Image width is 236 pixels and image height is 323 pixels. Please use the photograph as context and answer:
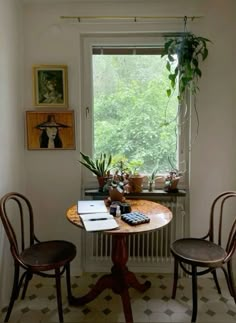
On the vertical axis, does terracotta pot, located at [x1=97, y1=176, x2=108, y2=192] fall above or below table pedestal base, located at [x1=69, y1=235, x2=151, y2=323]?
above

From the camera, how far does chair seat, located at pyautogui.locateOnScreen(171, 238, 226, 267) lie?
6.52ft

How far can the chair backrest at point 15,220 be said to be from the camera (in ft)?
6.48

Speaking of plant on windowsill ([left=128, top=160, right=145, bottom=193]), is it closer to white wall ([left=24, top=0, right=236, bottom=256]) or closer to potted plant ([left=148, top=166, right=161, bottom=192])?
potted plant ([left=148, top=166, right=161, bottom=192])

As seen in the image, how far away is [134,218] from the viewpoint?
6.45 ft

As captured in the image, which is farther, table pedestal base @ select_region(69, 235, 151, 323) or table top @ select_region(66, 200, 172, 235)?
table pedestal base @ select_region(69, 235, 151, 323)

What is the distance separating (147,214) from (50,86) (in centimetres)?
131

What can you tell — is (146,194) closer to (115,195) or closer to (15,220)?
(115,195)

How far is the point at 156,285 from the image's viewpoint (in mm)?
2508

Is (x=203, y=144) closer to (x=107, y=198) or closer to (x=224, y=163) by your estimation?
(x=224, y=163)

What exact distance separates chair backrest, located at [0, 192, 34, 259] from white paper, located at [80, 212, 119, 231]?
47 centimetres

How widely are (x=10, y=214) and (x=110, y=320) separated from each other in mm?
1053

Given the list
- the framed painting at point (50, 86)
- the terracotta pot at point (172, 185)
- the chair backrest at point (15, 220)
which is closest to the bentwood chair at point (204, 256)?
the terracotta pot at point (172, 185)

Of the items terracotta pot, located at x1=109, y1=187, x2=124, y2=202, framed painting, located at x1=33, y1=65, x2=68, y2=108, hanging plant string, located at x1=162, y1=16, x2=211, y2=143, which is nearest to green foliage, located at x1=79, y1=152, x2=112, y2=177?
terracotta pot, located at x1=109, y1=187, x2=124, y2=202

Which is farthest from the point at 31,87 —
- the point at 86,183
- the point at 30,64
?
the point at 86,183
